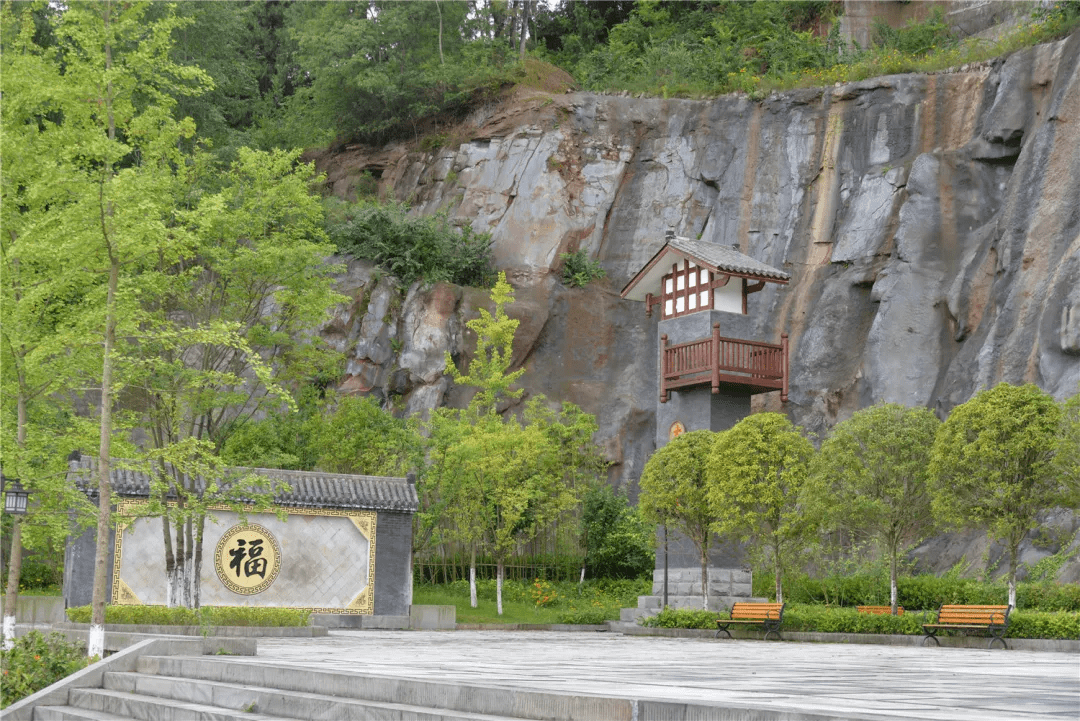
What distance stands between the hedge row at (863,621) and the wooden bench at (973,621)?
0.26m

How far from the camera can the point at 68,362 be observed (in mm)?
14469

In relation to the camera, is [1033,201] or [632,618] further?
[1033,201]

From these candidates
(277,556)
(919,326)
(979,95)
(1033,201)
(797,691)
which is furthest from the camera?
(979,95)

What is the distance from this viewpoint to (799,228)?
3822 centimetres

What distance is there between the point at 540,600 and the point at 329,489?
783 cm

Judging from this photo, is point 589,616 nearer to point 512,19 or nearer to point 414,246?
point 414,246

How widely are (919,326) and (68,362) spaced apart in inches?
1006

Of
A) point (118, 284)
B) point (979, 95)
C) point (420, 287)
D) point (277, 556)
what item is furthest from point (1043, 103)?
point (118, 284)

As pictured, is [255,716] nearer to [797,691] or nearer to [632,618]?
[797,691]

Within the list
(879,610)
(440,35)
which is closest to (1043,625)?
(879,610)

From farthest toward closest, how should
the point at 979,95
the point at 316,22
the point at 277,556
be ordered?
1. the point at 316,22
2. the point at 979,95
3. the point at 277,556

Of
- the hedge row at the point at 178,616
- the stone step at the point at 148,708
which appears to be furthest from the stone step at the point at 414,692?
→ the hedge row at the point at 178,616

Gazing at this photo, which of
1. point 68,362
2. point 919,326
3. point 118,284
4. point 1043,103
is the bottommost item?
point 68,362

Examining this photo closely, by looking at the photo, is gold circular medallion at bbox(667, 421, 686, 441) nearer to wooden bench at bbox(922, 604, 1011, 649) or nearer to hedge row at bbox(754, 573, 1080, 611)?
hedge row at bbox(754, 573, 1080, 611)
